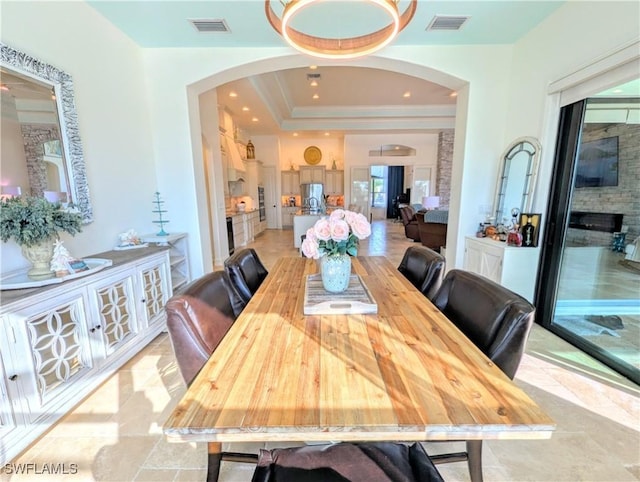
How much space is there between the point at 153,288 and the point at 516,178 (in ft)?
13.1

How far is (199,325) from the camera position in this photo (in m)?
1.18

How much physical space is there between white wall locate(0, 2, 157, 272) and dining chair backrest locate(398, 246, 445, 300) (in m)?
2.76

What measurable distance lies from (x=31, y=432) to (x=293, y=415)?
5.96 ft

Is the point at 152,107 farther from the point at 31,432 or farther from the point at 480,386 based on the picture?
the point at 480,386

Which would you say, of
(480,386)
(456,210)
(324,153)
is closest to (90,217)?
(480,386)

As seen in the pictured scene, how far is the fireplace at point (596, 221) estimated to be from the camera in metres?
2.37

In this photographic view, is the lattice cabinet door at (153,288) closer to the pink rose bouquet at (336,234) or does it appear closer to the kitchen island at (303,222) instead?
the pink rose bouquet at (336,234)

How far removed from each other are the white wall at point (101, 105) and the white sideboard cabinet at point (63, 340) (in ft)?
1.56

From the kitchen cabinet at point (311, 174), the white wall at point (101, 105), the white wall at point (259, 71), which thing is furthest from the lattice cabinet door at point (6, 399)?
the kitchen cabinet at point (311, 174)

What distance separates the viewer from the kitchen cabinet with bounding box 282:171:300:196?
10398mm

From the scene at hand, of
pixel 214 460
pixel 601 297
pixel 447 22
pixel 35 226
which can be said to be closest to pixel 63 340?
pixel 35 226

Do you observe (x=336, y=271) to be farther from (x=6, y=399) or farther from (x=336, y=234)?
(x=6, y=399)

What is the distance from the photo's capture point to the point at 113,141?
9.17 feet

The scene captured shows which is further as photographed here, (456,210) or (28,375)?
(456,210)
